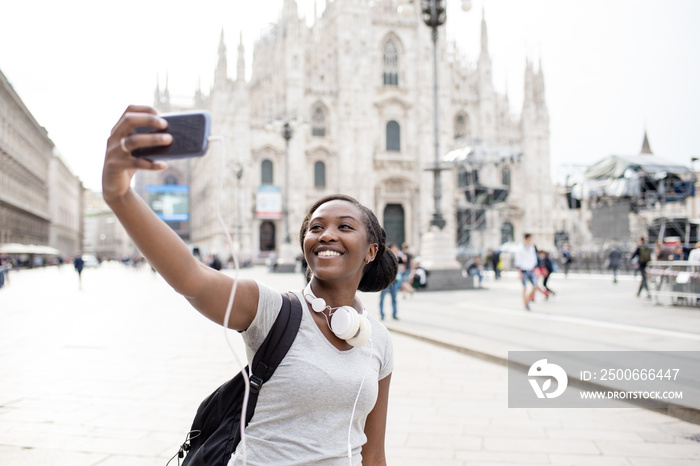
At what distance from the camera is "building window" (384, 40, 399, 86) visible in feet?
129

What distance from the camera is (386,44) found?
39469 millimetres

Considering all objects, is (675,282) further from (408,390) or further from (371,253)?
(371,253)

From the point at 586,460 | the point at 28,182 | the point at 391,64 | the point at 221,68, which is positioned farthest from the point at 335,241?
the point at 28,182

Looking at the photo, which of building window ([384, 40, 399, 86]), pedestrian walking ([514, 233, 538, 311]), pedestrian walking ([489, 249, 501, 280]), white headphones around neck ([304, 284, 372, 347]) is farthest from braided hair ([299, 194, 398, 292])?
building window ([384, 40, 399, 86])

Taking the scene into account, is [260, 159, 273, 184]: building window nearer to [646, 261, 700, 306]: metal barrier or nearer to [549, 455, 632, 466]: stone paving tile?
[646, 261, 700, 306]: metal barrier

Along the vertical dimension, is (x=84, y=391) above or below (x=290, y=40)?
below

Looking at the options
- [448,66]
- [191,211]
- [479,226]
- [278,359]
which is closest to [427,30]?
[448,66]

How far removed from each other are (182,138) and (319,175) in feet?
120

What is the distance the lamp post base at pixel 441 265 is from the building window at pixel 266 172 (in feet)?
73.1

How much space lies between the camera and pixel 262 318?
1502 millimetres

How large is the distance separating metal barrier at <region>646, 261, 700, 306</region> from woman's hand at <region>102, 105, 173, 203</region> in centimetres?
1064

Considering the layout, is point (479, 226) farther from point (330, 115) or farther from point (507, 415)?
point (507, 415)

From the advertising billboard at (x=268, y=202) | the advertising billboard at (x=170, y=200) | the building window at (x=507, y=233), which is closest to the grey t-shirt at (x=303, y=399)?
the advertising billboard at (x=268, y=202)

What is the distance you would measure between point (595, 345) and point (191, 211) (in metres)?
53.2
